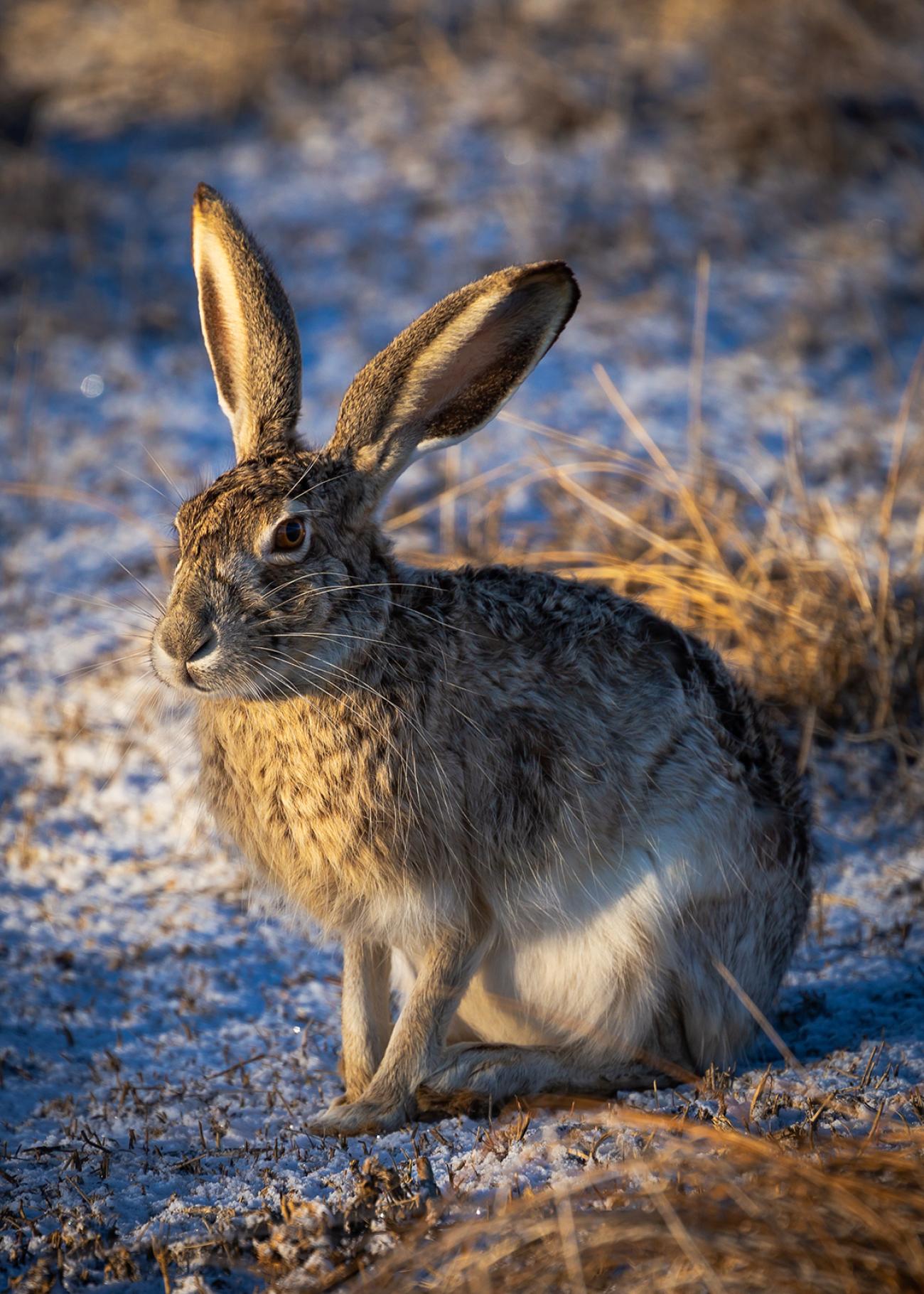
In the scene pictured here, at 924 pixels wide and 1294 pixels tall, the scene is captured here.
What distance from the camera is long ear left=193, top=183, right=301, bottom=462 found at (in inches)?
121

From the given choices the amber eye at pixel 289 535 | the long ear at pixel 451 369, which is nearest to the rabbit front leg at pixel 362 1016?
the amber eye at pixel 289 535

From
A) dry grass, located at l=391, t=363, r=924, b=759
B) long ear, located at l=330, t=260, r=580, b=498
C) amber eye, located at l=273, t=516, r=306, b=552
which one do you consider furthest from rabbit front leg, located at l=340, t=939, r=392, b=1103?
dry grass, located at l=391, t=363, r=924, b=759

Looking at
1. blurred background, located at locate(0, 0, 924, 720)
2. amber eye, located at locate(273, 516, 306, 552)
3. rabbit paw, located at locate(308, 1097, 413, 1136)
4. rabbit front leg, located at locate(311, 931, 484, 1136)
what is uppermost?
blurred background, located at locate(0, 0, 924, 720)

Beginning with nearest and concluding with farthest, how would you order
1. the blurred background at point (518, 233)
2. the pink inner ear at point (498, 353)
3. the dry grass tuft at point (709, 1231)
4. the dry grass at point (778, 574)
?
the dry grass tuft at point (709, 1231) < the pink inner ear at point (498, 353) < the dry grass at point (778, 574) < the blurred background at point (518, 233)

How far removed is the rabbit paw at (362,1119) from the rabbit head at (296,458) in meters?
0.97

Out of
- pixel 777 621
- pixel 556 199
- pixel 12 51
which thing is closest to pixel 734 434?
pixel 777 621

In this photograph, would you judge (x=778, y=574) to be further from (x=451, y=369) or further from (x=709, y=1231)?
(x=709, y=1231)

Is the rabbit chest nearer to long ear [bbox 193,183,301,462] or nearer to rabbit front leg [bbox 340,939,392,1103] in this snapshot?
rabbit front leg [bbox 340,939,392,1103]

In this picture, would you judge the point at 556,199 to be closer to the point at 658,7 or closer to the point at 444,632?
the point at 658,7

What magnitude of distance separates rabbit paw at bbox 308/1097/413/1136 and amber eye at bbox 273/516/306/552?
4.17ft

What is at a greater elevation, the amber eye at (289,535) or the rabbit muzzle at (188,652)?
the amber eye at (289,535)

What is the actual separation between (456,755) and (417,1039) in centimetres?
66

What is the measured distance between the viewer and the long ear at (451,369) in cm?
288

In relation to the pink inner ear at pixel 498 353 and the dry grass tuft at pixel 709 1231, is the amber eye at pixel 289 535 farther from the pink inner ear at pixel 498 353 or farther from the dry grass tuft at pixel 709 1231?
the dry grass tuft at pixel 709 1231
